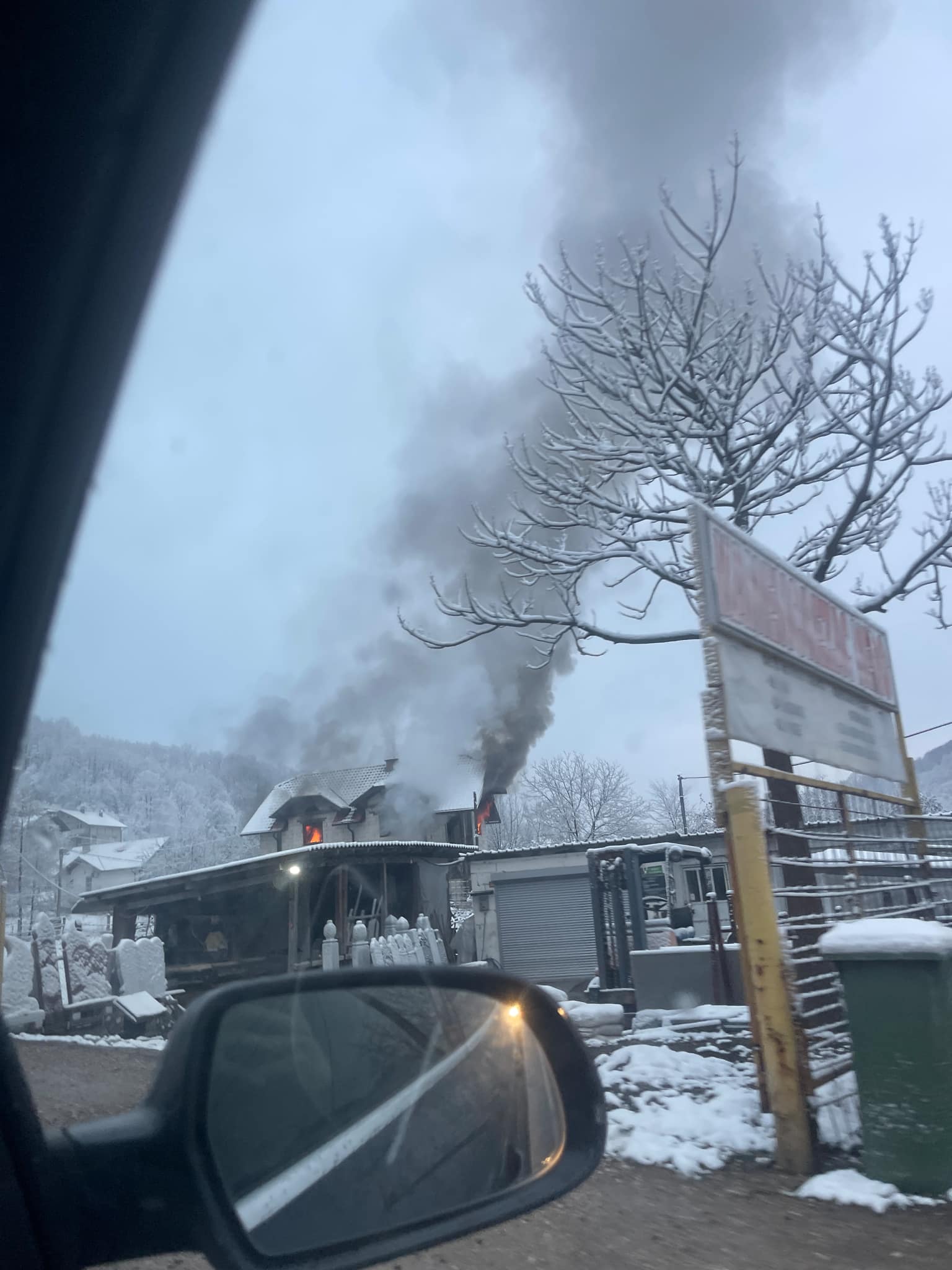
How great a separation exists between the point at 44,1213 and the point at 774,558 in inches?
256

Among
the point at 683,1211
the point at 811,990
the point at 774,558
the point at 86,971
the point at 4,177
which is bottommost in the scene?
the point at 683,1211

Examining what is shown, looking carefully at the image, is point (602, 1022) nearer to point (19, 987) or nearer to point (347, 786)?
point (19, 987)

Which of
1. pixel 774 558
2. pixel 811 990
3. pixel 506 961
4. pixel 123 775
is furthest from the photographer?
pixel 506 961

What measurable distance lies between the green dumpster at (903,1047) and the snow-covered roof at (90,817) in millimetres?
3915

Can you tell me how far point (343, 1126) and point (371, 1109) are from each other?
6 centimetres

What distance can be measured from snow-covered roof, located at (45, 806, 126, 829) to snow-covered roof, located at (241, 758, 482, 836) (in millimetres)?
4719

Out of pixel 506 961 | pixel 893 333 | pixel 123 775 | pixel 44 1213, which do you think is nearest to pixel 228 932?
pixel 123 775

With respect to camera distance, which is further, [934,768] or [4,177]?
[934,768]

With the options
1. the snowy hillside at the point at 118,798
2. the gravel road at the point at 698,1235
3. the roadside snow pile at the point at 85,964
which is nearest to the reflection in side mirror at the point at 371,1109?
the snowy hillside at the point at 118,798

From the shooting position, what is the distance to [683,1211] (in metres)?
4.61

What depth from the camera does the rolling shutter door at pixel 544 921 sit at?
977 inches

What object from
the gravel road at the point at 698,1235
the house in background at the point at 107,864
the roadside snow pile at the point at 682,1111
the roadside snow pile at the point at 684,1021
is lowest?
the gravel road at the point at 698,1235

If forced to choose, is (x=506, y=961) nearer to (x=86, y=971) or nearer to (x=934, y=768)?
(x=934, y=768)

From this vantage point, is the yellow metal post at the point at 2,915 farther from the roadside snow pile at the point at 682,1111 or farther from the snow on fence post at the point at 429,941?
the snow on fence post at the point at 429,941
